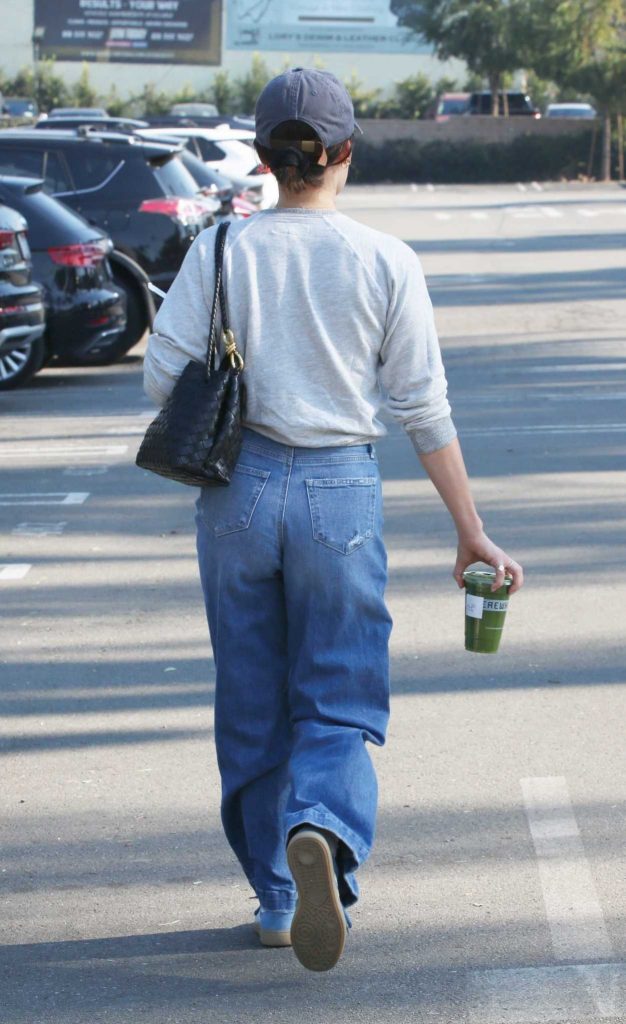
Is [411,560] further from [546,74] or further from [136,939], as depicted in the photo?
[546,74]

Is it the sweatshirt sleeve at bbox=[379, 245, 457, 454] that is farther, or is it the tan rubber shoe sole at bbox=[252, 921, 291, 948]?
the tan rubber shoe sole at bbox=[252, 921, 291, 948]

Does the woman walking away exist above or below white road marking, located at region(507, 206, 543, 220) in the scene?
above

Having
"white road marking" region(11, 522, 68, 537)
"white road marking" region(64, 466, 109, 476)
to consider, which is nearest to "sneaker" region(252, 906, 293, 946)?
"white road marking" region(11, 522, 68, 537)

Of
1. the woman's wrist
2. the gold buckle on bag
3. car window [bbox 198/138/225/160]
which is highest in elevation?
the gold buckle on bag

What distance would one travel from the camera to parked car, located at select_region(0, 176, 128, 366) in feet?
42.1

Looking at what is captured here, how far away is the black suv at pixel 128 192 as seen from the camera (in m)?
14.7

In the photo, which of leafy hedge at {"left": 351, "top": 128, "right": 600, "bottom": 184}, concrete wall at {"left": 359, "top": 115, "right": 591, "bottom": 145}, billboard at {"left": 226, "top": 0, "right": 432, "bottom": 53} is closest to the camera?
leafy hedge at {"left": 351, "top": 128, "right": 600, "bottom": 184}

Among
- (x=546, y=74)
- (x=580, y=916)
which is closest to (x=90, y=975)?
(x=580, y=916)

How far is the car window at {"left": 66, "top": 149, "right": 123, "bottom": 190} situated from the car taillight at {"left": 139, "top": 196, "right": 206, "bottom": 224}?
1.71 feet

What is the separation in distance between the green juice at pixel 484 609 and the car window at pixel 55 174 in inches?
484

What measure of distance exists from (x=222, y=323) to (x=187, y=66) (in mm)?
77580

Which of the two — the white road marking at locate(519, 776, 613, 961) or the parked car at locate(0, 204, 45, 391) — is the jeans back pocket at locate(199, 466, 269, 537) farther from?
the parked car at locate(0, 204, 45, 391)

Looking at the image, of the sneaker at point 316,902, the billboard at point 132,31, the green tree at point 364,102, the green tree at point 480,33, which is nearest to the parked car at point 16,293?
the sneaker at point 316,902

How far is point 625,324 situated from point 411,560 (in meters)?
9.08
